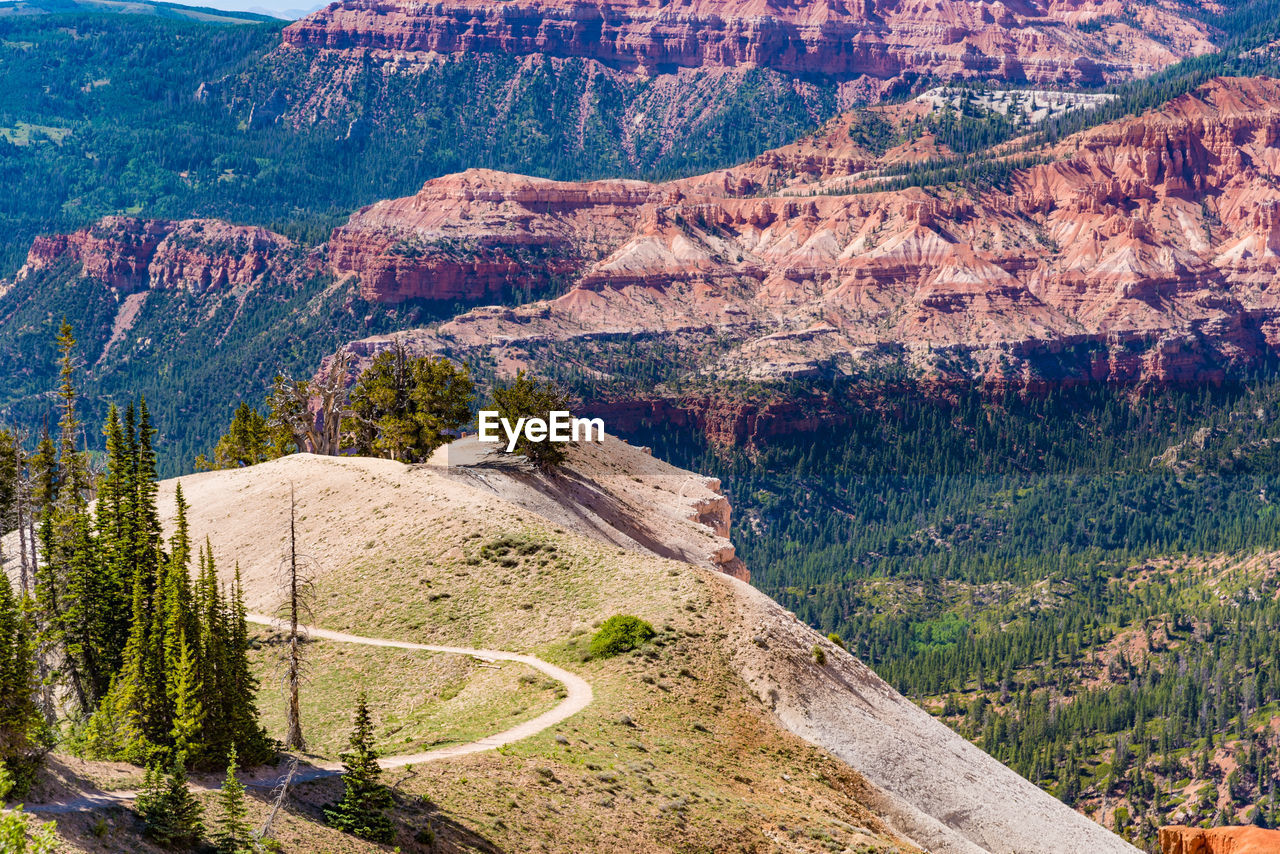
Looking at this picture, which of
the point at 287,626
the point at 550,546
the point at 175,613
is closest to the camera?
the point at 175,613

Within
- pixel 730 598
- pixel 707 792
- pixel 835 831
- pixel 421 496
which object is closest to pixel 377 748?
pixel 707 792

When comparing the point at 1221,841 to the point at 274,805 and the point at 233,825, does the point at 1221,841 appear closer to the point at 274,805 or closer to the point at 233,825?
the point at 274,805

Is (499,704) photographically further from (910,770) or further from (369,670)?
(910,770)

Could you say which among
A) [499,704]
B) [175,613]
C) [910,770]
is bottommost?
[910,770]

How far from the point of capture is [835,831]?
227 feet

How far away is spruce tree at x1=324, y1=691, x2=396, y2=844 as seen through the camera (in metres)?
55.7

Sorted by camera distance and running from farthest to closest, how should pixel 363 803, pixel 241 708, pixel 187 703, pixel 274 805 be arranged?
pixel 241 708, pixel 187 703, pixel 363 803, pixel 274 805

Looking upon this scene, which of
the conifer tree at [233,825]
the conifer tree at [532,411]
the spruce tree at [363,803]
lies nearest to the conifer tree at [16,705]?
the conifer tree at [233,825]

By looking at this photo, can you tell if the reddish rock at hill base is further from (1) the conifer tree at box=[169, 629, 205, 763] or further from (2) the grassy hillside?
(1) the conifer tree at box=[169, 629, 205, 763]

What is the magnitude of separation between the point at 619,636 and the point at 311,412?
2569 inches

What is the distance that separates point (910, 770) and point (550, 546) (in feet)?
85.9

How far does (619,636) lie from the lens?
8356cm
